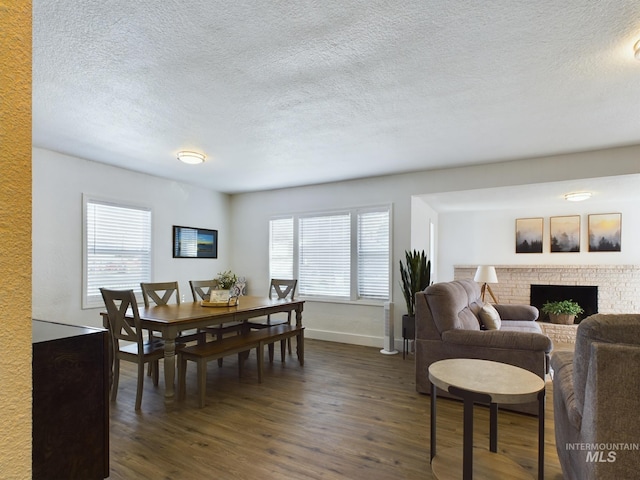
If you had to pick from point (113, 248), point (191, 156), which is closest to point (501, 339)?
point (191, 156)

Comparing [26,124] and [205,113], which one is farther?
[205,113]

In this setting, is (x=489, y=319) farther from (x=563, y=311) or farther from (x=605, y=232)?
(x=605, y=232)

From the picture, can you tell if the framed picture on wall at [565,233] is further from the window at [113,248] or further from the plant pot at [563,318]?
the window at [113,248]

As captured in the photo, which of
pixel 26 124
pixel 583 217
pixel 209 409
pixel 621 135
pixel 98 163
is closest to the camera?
pixel 26 124

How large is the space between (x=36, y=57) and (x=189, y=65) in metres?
0.89

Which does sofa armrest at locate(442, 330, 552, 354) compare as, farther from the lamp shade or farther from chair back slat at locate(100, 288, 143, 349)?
the lamp shade

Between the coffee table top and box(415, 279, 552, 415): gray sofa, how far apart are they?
930mm

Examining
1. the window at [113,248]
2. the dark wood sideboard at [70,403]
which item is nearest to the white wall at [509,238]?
the window at [113,248]

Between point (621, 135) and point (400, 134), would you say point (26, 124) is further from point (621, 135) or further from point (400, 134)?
point (621, 135)

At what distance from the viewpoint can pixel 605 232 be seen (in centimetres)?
598

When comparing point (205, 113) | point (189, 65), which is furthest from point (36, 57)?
point (205, 113)

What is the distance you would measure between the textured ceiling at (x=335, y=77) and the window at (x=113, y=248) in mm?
915

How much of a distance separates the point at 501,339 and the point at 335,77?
7.98 feet

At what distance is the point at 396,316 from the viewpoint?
5082 mm
